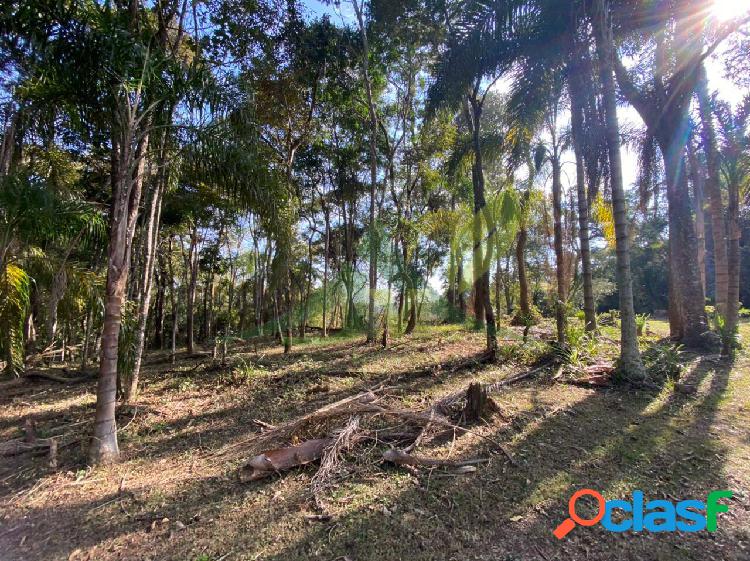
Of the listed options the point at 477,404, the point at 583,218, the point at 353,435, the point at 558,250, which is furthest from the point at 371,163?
the point at 353,435

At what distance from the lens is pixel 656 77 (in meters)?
7.75

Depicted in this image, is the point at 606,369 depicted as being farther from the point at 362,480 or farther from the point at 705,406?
the point at 362,480

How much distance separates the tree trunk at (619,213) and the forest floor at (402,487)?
588mm

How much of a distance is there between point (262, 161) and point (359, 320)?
32.2ft

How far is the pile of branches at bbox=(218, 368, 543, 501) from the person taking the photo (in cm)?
321

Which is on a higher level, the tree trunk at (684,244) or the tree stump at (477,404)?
the tree trunk at (684,244)

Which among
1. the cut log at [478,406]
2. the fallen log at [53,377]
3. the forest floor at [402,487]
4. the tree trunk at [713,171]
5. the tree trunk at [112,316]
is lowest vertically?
the fallen log at [53,377]

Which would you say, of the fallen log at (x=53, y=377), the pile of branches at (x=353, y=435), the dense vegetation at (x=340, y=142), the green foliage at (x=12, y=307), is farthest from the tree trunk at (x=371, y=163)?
the fallen log at (x=53, y=377)

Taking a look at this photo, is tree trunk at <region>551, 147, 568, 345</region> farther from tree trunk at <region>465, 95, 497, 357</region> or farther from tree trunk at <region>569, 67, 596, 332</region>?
tree trunk at <region>465, 95, 497, 357</region>

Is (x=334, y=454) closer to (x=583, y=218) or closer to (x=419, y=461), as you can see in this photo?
(x=419, y=461)
